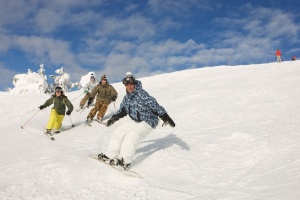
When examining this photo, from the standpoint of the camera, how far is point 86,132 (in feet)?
35.6

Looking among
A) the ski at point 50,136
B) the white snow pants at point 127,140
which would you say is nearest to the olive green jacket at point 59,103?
the ski at point 50,136

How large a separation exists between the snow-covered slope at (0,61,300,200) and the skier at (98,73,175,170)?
13.4 inches

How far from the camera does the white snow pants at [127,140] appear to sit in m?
6.08

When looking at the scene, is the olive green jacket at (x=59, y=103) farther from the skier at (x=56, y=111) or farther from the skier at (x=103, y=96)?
the skier at (x=103, y=96)

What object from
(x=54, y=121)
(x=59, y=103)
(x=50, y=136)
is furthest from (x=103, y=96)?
(x=50, y=136)

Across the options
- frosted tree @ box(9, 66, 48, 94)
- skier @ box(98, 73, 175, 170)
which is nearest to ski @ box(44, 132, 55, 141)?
skier @ box(98, 73, 175, 170)

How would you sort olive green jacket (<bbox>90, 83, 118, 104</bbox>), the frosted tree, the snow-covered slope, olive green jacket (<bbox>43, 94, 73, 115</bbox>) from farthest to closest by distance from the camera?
the frosted tree
olive green jacket (<bbox>90, 83, 118, 104</bbox>)
olive green jacket (<bbox>43, 94, 73, 115</bbox>)
the snow-covered slope

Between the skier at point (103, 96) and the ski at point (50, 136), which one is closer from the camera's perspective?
the ski at point (50, 136)

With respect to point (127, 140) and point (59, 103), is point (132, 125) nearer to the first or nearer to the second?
point (127, 140)

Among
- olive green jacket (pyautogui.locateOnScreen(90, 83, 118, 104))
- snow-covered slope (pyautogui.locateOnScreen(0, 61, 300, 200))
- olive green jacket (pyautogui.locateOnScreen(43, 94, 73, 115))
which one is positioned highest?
olive green jacket (pyautogui.locateOnScreen(90, 83, 118, 104))

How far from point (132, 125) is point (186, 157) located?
1.51m

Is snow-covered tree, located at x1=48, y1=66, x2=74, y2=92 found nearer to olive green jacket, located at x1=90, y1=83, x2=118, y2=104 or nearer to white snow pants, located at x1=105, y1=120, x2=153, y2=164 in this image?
olive green jacket, located at x1=90, y1=83, x2=118, y2=104

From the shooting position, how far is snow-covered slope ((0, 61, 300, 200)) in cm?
505

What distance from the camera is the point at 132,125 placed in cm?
659
